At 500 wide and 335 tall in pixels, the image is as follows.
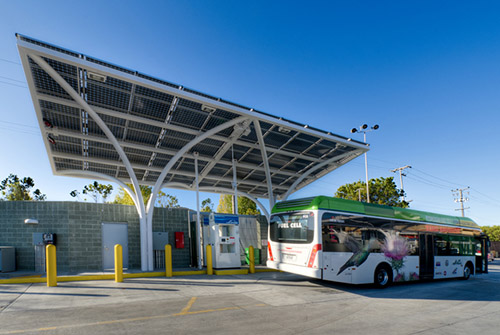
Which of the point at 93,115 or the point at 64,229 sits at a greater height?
the point at 93,115

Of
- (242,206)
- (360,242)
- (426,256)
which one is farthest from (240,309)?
(242,206)

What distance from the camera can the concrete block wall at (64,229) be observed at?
15.0 metres

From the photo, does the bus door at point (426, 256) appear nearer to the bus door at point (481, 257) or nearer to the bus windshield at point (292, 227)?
the bus door at point (481, 257)

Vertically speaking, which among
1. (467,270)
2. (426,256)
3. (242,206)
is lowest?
(467,270)

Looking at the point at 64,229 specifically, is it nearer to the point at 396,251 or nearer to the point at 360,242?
the point at 360,242

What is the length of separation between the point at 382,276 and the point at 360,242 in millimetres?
1856

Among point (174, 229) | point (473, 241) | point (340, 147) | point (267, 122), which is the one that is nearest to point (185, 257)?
point (174, 229)

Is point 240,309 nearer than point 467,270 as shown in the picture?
Yes

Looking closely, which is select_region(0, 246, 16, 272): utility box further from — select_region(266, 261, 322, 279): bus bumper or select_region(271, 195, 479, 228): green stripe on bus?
select_region(271, 195, 479, 228): green stripe on bus

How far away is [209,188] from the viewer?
25.1 metres

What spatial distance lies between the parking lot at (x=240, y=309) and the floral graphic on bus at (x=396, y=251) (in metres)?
0.80

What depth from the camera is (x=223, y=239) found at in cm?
1591

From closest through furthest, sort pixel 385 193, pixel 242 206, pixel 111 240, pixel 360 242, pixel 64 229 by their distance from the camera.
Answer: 1. pixel 360 242
2. pixel 64 229
3. pixel 111 240
4. pixel 385 193
5. pixel 242 206

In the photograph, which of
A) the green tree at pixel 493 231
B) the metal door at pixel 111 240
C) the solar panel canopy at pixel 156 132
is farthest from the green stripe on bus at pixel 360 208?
the green tree at pixel 493 231
